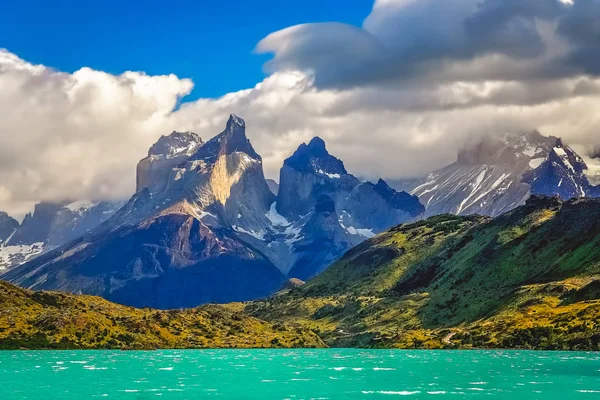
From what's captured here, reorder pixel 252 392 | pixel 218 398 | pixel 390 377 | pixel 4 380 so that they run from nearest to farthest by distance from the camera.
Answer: pixel 218 398 < pixel 252 392 < pixel 4 380 < pixel 390 377

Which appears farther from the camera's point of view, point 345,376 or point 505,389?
point 345,376

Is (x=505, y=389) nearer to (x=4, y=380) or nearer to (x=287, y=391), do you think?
(x=287, y=391)

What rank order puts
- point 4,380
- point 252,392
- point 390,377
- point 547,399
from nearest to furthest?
point 547,399 → point 252,392 → point 4,380 → point 390,377

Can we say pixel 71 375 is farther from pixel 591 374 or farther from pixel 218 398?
pixel 591 374

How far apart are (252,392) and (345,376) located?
45.1 metres

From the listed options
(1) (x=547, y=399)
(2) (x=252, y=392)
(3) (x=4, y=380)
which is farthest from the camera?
(3) (x=4, y=380)

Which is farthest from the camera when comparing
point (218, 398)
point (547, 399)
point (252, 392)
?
point (252, 392)

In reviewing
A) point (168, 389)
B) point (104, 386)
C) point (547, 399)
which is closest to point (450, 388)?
point (547, 399)

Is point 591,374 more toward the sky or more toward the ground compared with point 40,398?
more toward the ground

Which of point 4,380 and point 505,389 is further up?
point 4,380

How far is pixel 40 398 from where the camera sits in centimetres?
14175

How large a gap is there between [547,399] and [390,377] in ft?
198

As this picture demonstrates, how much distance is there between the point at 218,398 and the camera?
149 metres

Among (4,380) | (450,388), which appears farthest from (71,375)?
(450,388)
